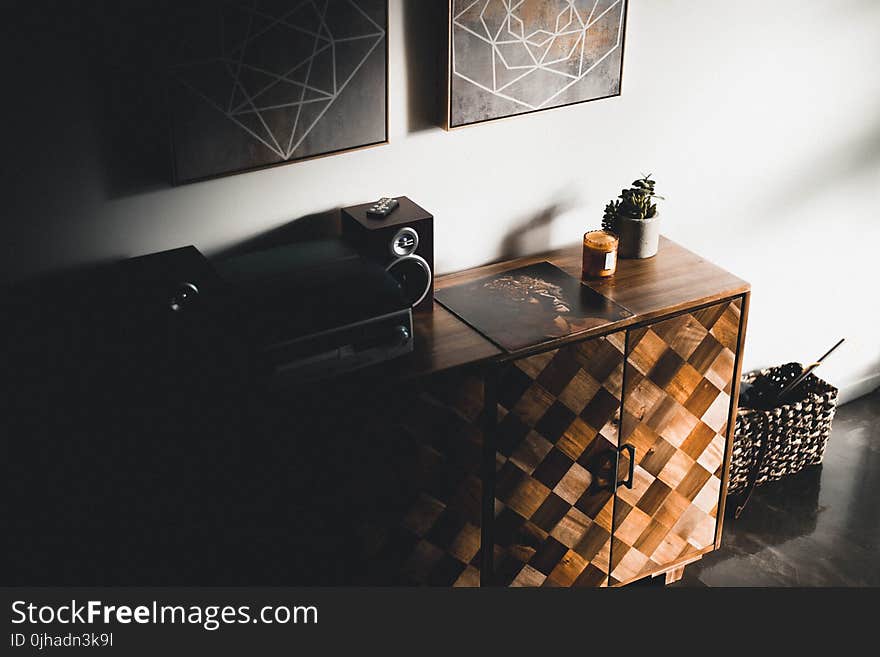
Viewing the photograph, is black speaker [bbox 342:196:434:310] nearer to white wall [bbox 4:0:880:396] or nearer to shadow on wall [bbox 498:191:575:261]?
white wall [bbox 4:0:880:396]

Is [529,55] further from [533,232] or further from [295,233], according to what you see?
[295,233]

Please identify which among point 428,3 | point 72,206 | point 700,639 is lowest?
point 700,639

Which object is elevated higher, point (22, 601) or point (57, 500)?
point (57, 500)

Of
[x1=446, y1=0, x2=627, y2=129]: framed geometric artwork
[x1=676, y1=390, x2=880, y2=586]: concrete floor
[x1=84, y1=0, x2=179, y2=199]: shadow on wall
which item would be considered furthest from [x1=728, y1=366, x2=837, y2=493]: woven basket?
[x1=84, y1=0, x2=179, y2=199]: shadow on wall

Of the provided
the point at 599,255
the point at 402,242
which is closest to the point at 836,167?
the point at 599,255

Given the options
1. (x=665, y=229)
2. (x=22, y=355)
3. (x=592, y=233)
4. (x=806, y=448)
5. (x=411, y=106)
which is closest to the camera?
(x=22, y=355)

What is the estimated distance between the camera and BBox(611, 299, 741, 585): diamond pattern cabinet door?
8.55ft

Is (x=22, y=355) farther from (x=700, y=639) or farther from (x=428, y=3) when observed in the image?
(x=700, y=639)

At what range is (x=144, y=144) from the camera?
221cm

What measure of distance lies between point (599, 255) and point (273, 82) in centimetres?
92

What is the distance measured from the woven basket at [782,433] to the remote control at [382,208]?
134cm

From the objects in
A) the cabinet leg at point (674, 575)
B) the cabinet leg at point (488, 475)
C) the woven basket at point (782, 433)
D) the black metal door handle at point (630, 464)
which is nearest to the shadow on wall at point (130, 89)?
the cabinet leg at point (488, 475)

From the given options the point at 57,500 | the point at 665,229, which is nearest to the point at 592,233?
the point at 665,229

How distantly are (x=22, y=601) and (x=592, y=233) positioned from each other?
5.28ft
